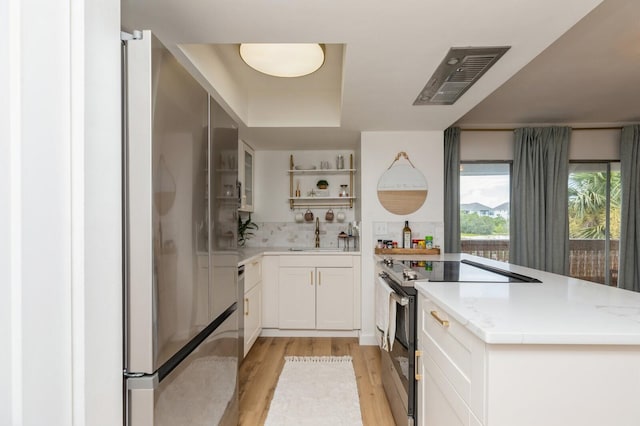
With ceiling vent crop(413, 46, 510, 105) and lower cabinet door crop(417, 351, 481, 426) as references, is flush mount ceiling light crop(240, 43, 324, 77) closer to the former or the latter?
ceiling vent crop(413, 46, 510, 105)

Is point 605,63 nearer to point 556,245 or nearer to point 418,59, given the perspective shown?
point 418,59

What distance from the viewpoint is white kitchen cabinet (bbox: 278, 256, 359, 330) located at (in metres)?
3.51

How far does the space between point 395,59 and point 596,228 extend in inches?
156

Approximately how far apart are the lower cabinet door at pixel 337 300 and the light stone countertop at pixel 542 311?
190cm

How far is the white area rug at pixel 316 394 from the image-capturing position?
207cm

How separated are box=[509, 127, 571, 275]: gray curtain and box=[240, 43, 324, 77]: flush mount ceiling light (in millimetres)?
3092

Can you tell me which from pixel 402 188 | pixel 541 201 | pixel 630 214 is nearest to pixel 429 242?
pixel 402 188

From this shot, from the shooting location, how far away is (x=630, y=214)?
3.96m

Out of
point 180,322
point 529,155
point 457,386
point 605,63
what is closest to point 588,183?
point 529,155

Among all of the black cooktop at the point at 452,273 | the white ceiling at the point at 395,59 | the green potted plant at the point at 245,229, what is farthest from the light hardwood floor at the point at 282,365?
the white ceiling at the point at 395,59

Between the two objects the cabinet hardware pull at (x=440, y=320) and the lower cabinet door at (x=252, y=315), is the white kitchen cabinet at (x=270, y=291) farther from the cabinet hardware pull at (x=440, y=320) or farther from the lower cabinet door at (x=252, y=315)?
the cabinet hardware pull at (x=440, y=320)

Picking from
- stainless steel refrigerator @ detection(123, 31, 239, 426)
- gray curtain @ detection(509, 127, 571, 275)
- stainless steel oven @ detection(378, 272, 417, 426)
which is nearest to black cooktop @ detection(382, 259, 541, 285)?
stainless steel oven @ detection(378, 272, 417, 426)

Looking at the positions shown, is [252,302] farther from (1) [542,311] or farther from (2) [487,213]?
(2) [487,213]

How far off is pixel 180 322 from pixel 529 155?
429 cm
